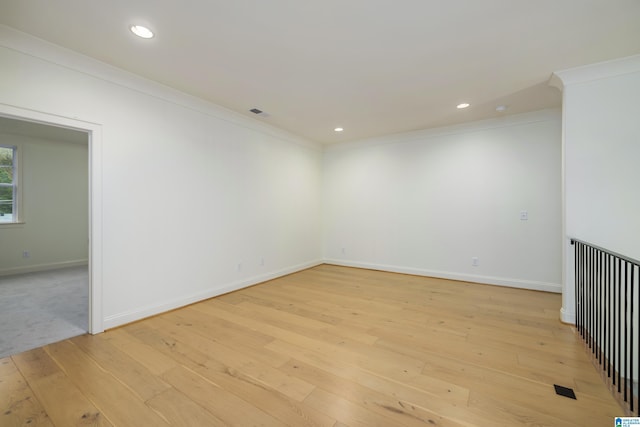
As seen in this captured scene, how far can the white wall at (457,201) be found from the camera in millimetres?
3877

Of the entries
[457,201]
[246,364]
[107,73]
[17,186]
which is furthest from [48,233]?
[457,201]

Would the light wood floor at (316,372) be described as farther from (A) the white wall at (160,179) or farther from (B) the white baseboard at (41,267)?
(B) the white baseboard at (41,267)

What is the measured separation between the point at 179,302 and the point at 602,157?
4916mm

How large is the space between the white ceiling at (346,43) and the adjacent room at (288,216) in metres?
0.02

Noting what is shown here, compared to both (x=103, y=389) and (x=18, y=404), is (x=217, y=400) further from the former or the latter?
(x=18, y=404)

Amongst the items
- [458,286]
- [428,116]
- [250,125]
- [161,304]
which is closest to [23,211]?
[161,304]

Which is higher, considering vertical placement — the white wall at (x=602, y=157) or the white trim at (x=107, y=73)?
the white trim at (x=107, y=73)

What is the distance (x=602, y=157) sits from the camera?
8.71ft

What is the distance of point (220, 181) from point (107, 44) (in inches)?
71.2

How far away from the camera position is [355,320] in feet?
9.45

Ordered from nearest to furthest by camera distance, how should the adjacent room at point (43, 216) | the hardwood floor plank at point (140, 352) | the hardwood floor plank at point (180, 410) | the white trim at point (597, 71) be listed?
the hardwood floor plank at point (180, 410)
the hardwood floor plank at point (140, 352)
the white trim at point (597, 71)
the adjacent room at point (43, 216)

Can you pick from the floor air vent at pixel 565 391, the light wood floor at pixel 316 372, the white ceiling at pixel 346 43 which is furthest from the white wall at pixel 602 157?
the floor air vent at pixel 565 391

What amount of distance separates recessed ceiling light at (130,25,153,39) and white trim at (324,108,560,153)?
3956 millimetres

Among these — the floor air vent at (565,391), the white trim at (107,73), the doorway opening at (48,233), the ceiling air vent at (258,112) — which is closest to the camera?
the floor air vent at (565,391)
